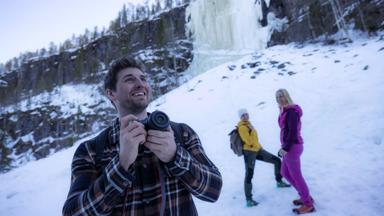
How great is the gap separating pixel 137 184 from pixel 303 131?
22.0 ft

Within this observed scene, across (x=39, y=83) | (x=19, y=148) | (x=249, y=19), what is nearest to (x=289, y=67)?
(x=249, y=19)

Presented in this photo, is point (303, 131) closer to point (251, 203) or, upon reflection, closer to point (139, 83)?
point (251, 203)

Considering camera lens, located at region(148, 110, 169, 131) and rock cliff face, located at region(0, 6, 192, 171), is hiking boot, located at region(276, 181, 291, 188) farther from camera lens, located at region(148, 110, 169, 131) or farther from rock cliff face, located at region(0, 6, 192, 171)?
rock cliff face, located at region(0, 6, 192, 171)

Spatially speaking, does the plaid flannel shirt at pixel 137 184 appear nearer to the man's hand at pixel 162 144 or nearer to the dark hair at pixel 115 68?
the man's hand at pixel 162 144

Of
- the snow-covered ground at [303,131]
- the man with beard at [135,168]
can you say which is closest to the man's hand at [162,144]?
the man with beard at [135,168]

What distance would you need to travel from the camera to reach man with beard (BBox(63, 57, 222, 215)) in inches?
36.9

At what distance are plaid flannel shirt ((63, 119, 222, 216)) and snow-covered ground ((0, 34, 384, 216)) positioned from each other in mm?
2672

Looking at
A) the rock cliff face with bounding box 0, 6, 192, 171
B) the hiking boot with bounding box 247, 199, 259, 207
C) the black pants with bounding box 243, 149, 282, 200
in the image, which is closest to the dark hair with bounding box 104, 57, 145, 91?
the black pants with bounding box 243, 149, 282, 200

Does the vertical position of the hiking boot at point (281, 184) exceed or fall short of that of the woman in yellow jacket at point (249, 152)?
it falls short

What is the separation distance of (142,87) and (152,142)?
1.28ft

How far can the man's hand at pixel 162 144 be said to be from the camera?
0.94 m

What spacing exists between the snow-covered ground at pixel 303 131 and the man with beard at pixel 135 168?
269cm

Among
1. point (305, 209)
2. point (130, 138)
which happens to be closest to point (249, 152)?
point (305, 209)

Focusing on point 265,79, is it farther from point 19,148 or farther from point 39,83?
point 39,83
